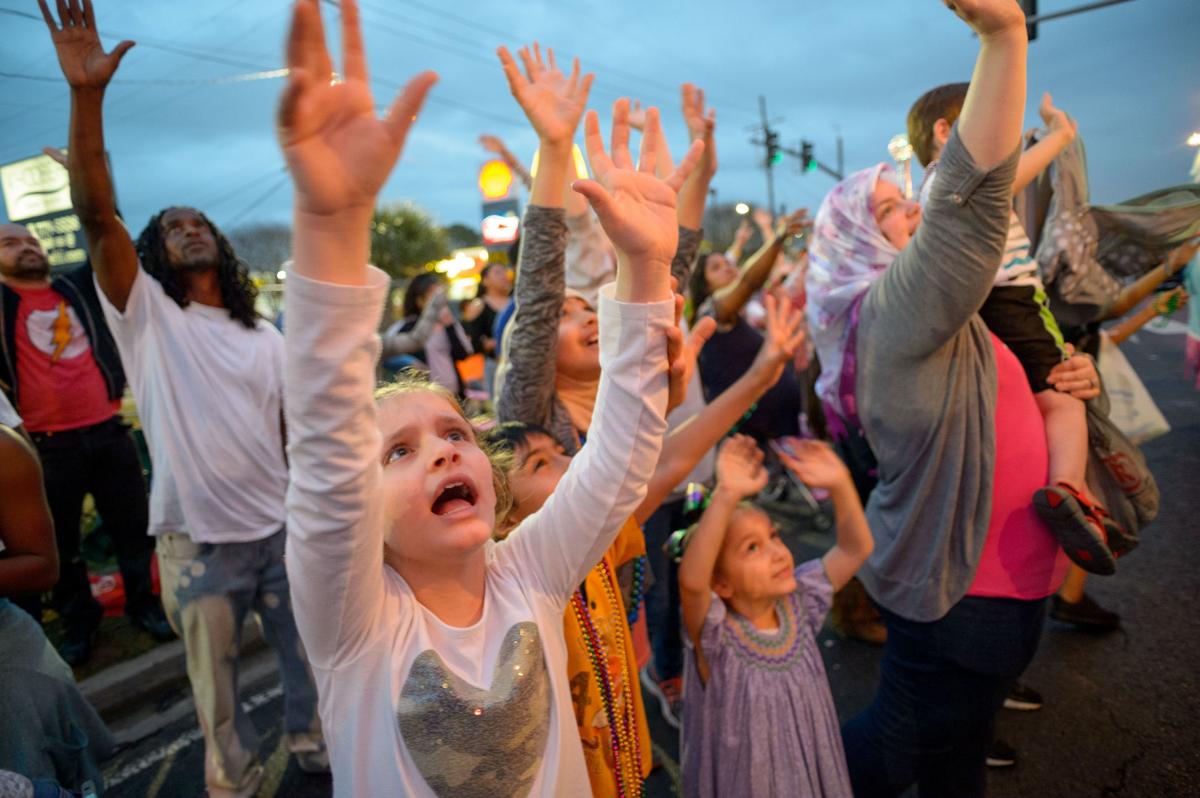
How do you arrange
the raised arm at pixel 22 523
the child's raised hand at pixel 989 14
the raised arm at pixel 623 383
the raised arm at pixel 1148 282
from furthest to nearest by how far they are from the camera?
the raised arm at pixel 1148 282, the raised arm at pixel 22 523, the child's raised hand at pixel 989 14, the raised arm at pixel 623 383

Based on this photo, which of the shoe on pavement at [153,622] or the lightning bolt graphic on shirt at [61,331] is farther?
the shoe on pavement at [153,622]

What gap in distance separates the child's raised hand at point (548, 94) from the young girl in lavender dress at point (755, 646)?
3.45ft

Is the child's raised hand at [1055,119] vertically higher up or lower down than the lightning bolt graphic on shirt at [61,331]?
higher up

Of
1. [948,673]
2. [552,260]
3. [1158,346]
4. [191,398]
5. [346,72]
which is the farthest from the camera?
[1158,346]

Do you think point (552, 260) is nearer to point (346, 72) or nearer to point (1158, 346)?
point (346, 72)

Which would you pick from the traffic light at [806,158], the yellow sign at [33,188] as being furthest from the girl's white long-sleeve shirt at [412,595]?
the traffic light at [806,158]

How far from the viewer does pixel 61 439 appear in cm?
350

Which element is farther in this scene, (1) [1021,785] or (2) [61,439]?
(2) [61,439]

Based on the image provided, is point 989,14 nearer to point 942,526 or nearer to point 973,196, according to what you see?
point 973,196

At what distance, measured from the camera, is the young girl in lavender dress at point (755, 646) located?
5.89 feet

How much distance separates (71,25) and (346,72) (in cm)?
180

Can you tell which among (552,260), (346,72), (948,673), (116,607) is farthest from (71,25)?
(116,607)

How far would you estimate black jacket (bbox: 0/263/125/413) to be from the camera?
3.35m

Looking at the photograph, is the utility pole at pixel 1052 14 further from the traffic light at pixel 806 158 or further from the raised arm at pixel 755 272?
the traffic light at pixel 806 158
